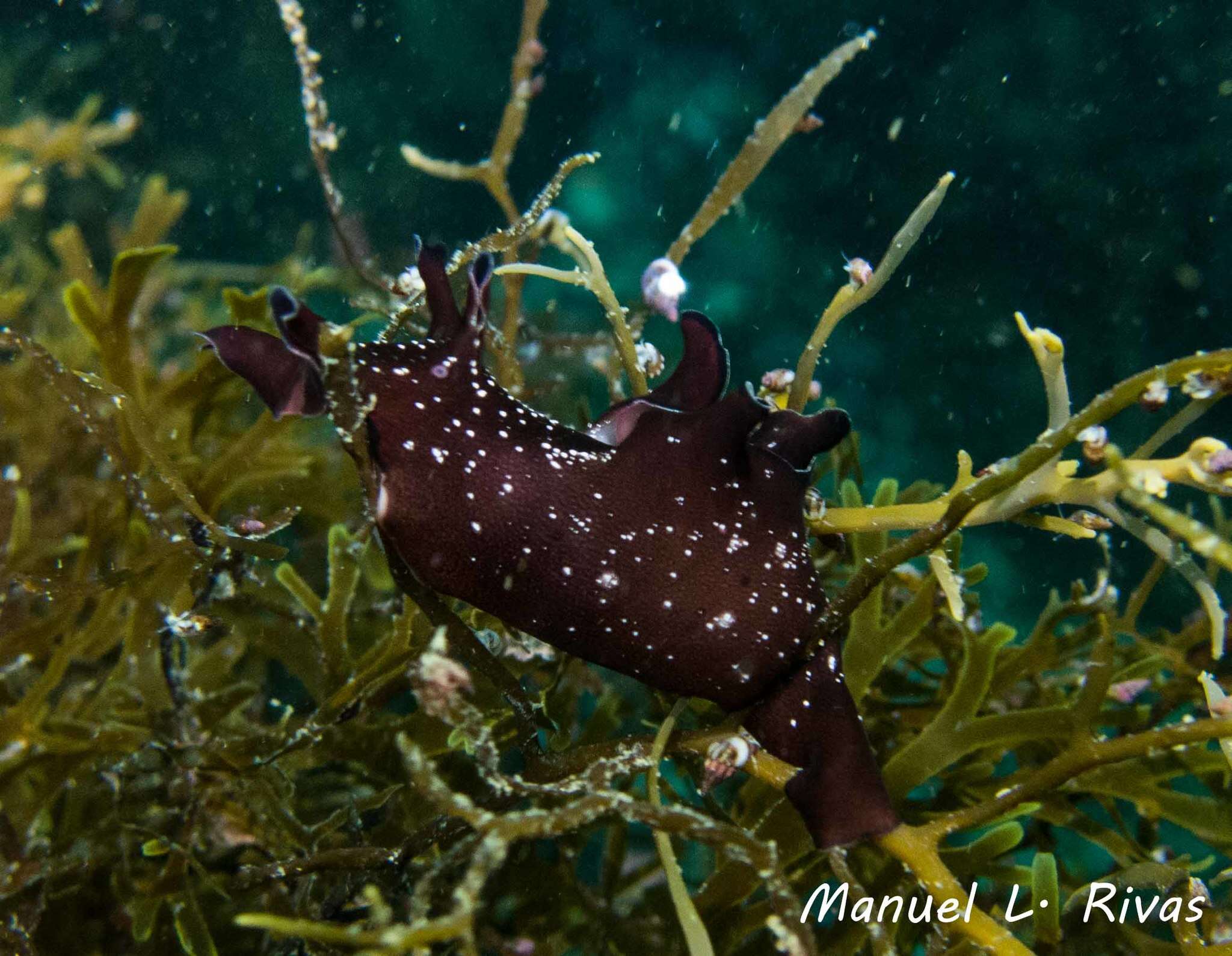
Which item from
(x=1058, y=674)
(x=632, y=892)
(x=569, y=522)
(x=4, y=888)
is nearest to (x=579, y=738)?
(x=632, y=892)

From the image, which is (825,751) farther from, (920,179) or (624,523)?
(920,179)

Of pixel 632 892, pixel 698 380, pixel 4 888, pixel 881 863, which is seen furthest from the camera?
pixel 632 892

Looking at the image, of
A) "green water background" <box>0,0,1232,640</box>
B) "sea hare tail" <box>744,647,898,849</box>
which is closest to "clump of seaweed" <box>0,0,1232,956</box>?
"sea hare tail" <box>744,647,898,849</box>

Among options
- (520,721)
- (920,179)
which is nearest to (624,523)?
(520,721)

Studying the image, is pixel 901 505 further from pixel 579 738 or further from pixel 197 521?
pixel 197 521

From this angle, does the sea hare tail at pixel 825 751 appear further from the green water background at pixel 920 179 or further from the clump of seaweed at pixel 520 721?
the green water background at pixel 920 179

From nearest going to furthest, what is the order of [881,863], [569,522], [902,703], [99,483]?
1. [569,522]
2. [881,863]
3. [902,703]
4. [99,483]

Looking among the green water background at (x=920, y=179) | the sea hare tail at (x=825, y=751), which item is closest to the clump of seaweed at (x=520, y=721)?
the sea hare tail at (x=825, y=751)
